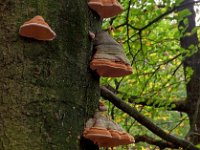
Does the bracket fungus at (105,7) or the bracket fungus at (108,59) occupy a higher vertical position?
the bracket fungus at (105,7)

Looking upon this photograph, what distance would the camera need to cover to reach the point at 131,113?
126 inches

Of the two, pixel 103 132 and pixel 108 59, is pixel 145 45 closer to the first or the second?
pixel 108 59

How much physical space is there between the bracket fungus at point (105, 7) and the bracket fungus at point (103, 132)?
0.44m

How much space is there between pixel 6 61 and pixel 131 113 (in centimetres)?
207

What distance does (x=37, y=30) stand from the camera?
1261 millimetres

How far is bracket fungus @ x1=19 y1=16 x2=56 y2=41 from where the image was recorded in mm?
1229

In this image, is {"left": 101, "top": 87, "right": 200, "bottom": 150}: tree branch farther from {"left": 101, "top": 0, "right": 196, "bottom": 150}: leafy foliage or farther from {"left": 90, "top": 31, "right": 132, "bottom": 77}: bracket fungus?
{"left": 90, "top": 31, "right": 132, "bottom": 77}: bracket fungus

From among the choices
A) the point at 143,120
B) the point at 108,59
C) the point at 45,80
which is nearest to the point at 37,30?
the point at 45,80

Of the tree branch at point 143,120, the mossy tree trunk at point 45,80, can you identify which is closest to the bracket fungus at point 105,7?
the mossy tree trunk at point 45,80

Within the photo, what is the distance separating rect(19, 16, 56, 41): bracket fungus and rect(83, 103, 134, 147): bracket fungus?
0.36m

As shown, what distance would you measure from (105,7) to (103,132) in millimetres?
542

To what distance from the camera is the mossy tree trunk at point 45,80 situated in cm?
121

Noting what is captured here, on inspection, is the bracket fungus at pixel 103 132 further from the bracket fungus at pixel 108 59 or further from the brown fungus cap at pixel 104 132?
the bracket fungus at pixel 108 59

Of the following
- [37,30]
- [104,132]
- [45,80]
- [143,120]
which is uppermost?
[37,30]
